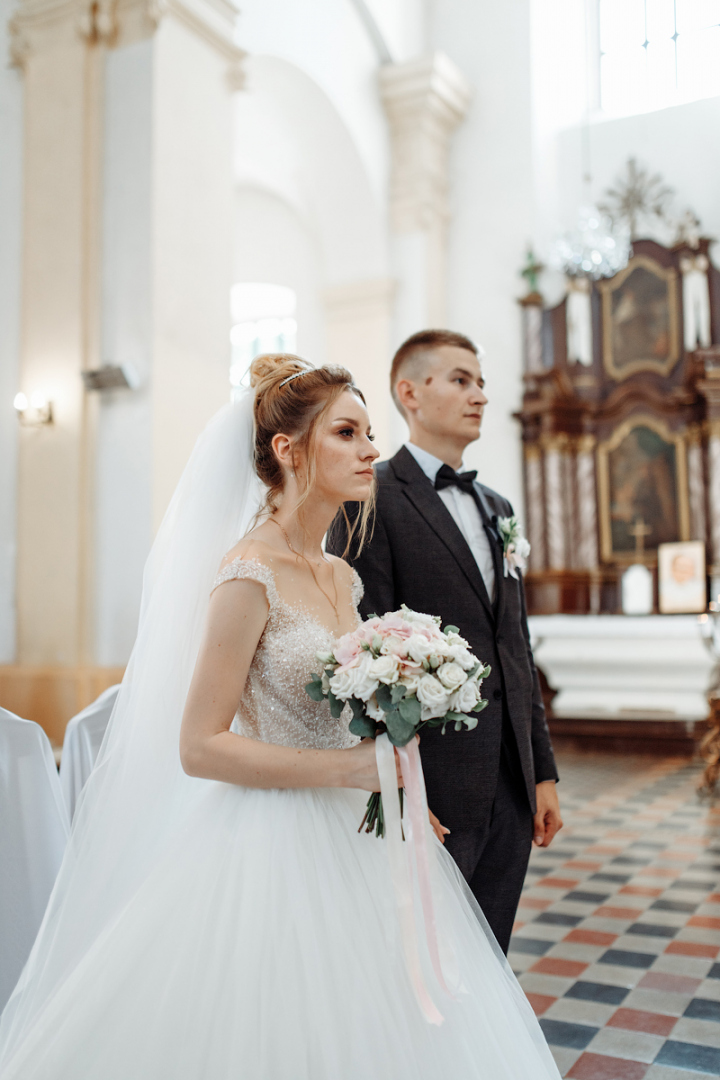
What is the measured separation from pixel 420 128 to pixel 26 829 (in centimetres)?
908

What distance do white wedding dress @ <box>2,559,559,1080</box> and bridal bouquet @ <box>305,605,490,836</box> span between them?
19 centimetres

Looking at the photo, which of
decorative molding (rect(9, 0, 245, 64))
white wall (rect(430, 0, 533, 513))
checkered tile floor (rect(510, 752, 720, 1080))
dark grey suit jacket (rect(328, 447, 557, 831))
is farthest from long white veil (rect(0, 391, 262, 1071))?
white wall (rect(430, 0, 533, 513))

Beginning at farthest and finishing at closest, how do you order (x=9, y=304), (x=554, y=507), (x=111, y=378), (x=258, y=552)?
(x=554, y=507)
(x=9, y=304)
(x=111, y=378)
(x=258, y=552)

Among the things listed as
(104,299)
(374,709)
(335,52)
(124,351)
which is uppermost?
(335,52)

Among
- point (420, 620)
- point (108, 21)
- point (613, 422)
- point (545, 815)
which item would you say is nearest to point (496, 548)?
point (545, 815)

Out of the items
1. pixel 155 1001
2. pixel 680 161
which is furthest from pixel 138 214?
pixel 680 161

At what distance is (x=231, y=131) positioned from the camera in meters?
6.73

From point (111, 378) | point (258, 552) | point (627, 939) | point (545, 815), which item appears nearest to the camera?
point (258, 552)

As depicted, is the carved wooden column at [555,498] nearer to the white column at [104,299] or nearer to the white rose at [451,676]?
the white column at [104,299]

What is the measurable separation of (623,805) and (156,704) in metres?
5.19

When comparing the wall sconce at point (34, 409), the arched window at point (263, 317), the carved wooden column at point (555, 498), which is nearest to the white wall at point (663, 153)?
the carved wooden column at point (555, 498)

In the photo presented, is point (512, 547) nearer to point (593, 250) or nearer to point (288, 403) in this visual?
point (288, 403)

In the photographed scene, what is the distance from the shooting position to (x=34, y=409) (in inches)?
248

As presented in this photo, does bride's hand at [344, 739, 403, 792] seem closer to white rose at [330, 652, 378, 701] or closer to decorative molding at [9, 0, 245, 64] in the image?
white rose at [330, 652, 378, 701]
